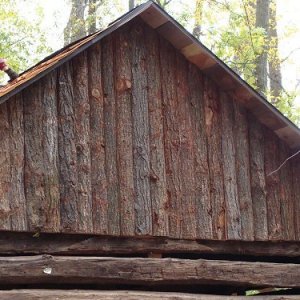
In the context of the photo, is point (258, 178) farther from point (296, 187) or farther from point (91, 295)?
point (91, 295)

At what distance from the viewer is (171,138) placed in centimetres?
858

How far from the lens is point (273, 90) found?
73.0 feet

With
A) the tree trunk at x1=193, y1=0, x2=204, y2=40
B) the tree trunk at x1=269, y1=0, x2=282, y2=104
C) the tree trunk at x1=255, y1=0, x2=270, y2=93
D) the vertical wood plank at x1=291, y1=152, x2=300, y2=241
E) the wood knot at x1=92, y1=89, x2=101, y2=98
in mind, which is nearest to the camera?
the wood knot at x1=92, y1=89, x2=101, y2=98

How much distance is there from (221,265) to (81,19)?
17.2 meters

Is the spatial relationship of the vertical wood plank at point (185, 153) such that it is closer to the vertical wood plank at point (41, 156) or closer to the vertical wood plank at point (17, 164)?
the vertical wood plank at point (41, 156)

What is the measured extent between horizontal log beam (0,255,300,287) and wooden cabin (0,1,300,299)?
0.01m

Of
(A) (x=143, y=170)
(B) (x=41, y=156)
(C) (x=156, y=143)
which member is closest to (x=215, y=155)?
(C) (x=156, y=143)

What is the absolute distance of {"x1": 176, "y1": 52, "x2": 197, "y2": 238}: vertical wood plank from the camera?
850 cm

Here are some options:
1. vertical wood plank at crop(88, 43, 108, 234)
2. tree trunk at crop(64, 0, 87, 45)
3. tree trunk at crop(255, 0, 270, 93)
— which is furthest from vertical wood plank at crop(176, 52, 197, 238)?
tree trunk at crop(64, 0, 87, 45)

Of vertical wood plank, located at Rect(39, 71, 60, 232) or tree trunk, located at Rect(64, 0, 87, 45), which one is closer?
vertical wood plank, located at Rect(39, 71, 60, 232)

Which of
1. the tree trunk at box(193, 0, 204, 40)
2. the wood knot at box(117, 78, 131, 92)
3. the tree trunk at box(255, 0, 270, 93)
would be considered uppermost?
the tree trunk at box(193, 0, 204, 40)

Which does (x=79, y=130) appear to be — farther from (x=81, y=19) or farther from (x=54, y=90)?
(x=81, y=19)

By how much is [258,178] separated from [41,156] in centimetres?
284

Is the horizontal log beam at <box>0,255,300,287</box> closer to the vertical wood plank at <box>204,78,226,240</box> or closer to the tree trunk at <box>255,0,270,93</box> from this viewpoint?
the vertical wood plank at <box>204,78,226,240</box>
